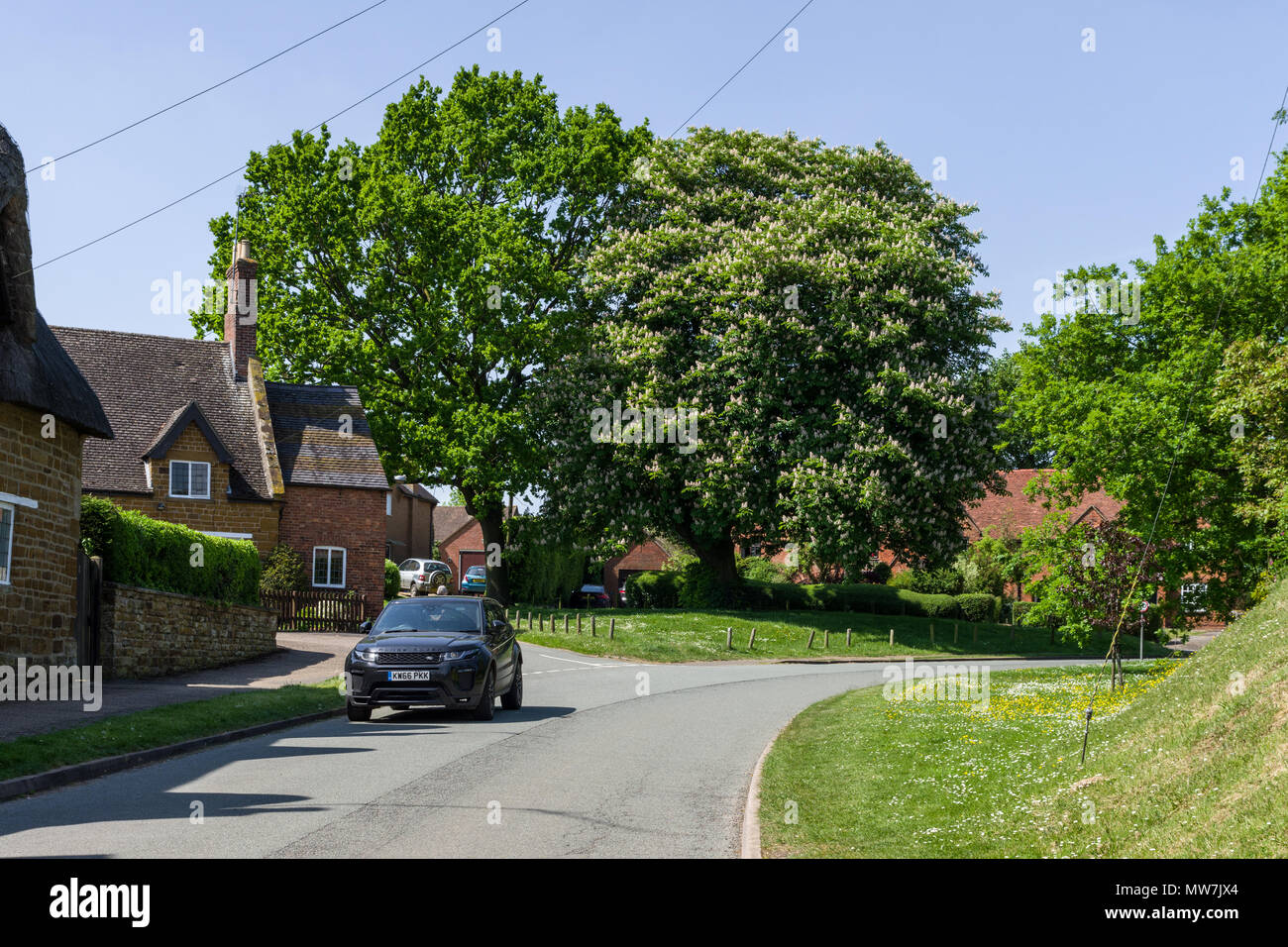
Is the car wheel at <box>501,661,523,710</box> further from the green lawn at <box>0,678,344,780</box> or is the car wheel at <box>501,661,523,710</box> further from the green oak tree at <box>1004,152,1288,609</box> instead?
the green oak tree at <box>1004,152,1288,609</box>

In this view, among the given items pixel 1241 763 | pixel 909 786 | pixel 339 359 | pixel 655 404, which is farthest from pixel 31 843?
pixel 339 359

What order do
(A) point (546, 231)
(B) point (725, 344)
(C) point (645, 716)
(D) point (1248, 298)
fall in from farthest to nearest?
(A) point (546, 231), (B) point (725, 344), (D) point (1248, 298), (C) point (645, 716)

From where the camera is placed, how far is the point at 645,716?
1808 centimetres

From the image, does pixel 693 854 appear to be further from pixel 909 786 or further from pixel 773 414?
pixel 773 414

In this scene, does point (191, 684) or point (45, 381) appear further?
point (191, 684)

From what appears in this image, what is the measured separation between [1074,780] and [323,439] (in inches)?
1469

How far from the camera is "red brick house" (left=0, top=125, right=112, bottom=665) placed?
1869 cm

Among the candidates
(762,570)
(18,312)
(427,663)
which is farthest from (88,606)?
(762,570)

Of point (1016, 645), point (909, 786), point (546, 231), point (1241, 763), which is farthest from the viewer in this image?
point (546, 231)

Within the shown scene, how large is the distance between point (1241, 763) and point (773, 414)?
3181 centimetres

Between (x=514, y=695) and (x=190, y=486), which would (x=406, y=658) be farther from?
(x=190, y=486)

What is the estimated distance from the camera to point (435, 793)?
33.6 ft

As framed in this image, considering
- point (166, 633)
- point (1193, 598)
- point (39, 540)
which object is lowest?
point (166, 633)

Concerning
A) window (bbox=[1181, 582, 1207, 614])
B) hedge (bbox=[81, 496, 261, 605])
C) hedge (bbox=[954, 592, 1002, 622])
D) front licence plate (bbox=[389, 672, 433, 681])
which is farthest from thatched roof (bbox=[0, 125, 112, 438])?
hedge (bbox=[954, 592, 1002, 622])
